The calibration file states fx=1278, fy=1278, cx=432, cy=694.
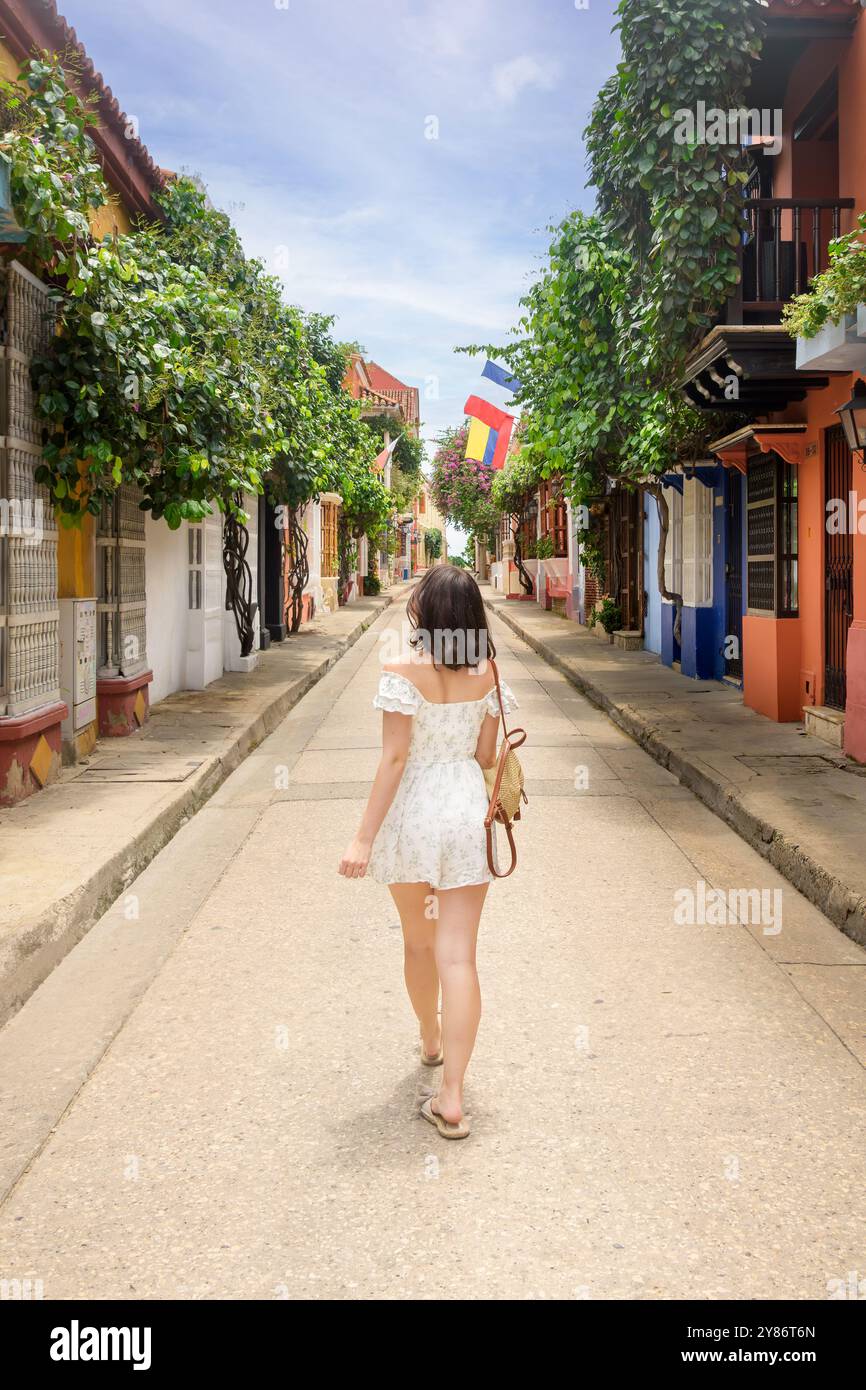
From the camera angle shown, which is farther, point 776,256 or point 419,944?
point 776,256

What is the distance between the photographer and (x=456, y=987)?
3695mm

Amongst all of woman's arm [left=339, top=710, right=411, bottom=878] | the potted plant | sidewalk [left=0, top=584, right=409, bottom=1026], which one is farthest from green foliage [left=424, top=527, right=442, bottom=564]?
woman's arm [left=339, top=710, right=411, bottom=878]

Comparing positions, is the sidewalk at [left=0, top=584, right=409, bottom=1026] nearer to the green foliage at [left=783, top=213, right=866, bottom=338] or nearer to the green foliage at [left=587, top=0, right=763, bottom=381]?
the green foliage at [left=783, top=213, right=866, bottom=338]

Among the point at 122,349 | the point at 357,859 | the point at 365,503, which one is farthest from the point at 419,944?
the point at 365,503

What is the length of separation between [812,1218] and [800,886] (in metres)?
3.51

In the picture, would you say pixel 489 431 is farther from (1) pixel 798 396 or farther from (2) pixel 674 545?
(1) pixel 798 396

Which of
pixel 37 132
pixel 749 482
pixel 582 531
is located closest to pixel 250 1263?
pixel 37 132

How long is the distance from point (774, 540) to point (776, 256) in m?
2.56

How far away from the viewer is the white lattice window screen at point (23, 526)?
313 inches

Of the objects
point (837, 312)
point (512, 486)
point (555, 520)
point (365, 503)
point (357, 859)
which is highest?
point (512, 486)

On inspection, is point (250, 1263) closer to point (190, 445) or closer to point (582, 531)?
point (190, 445)

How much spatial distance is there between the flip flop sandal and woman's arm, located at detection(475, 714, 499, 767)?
40.2 inches

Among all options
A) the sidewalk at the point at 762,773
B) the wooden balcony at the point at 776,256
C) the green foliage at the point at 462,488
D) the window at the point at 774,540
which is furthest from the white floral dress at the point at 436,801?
the green foliage at the point at 462,488

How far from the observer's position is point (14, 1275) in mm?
2947
